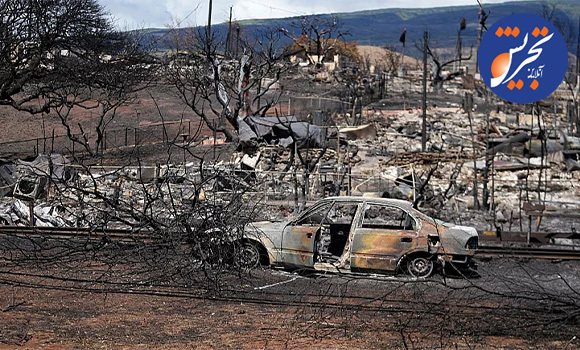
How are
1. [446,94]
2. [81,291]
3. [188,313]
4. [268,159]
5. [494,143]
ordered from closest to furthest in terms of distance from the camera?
[188,313] < [81,291] < [268,159] < [494,143] < [446,94]

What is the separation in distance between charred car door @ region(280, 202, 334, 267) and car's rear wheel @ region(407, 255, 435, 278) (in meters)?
1.58

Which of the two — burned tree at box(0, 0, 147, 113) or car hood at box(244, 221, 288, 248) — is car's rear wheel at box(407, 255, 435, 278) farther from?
burned tree at box(0, 0, 147, 113)

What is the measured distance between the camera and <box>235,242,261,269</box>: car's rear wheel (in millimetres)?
12351

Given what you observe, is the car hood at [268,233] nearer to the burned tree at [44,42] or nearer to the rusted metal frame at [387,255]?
the rusted metal frame at [387,255]

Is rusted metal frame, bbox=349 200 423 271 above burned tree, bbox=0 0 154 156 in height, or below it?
below

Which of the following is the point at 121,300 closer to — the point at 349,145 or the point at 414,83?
the point at 349,145

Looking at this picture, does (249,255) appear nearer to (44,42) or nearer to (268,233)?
(268,233)

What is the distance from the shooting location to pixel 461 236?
470 inches

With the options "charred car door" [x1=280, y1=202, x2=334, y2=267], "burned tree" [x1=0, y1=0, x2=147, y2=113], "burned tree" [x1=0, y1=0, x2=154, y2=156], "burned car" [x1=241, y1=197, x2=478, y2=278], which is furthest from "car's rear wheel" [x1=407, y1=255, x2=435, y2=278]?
"burned tree" [x1=0, y1=0, x2=147, y2=113]

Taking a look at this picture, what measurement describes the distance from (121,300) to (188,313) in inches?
47.8

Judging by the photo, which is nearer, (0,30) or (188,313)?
(188,313)

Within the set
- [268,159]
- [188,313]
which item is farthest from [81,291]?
[268,159]

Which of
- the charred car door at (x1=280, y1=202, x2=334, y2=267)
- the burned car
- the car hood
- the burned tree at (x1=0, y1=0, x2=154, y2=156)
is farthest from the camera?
the burned tree at (x1=0, y1=0, x2=154, y2=156)

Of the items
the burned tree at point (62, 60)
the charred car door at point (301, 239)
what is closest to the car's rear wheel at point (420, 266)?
the charred car door at point (301, 239)
